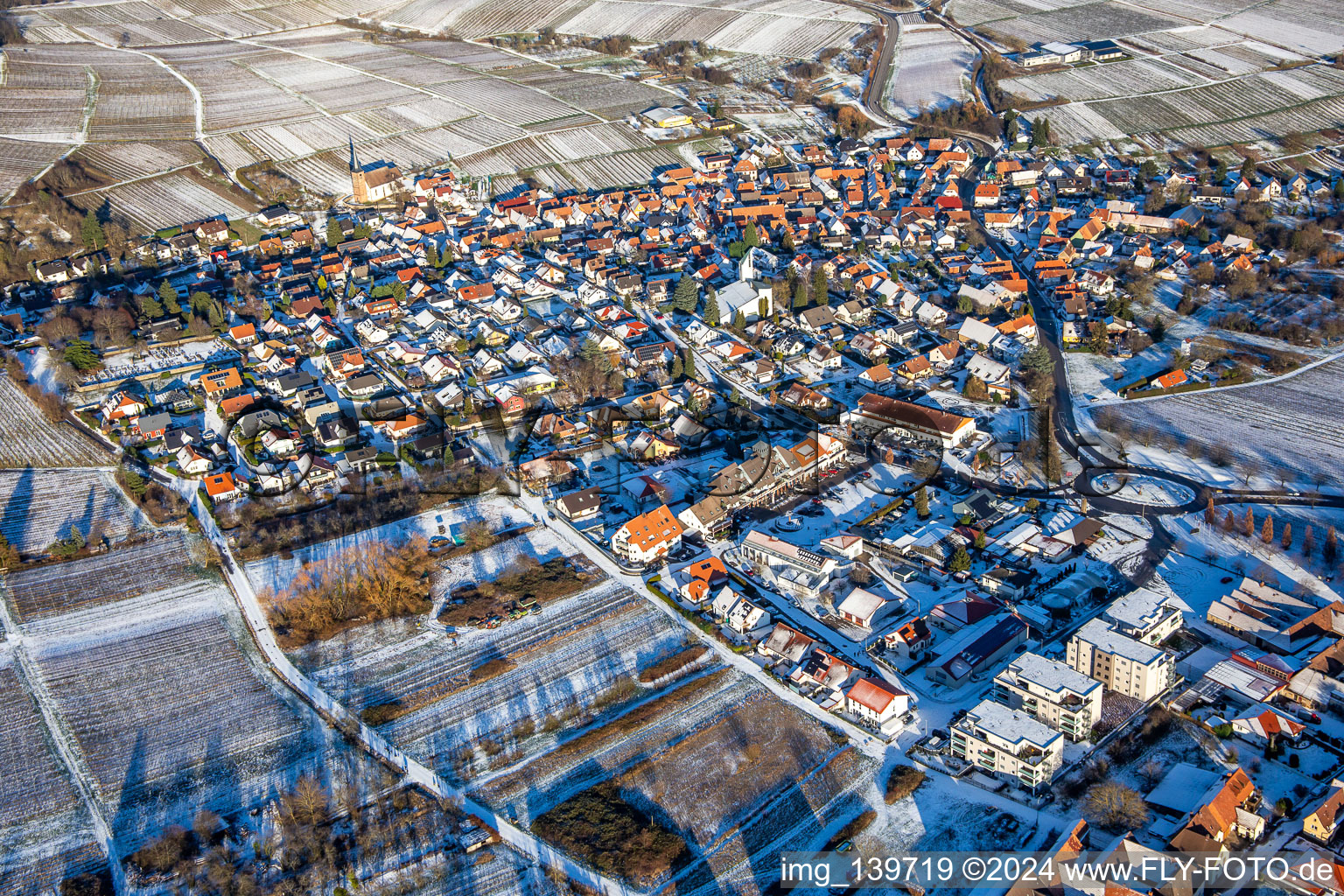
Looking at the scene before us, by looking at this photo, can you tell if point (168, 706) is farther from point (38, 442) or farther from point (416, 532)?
point (38, 442)

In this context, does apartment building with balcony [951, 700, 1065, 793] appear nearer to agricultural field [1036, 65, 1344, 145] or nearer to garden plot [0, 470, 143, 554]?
garden plot [0, 470, 143, 554]

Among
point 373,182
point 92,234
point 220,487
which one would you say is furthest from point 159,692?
point 373,182

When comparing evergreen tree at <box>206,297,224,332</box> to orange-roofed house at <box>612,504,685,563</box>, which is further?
evergreen tree at <box>206,297,224,332</box>

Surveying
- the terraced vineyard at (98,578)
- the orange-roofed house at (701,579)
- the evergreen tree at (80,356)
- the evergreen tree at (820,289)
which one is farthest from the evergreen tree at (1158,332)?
the evergreen tree at (80,356)

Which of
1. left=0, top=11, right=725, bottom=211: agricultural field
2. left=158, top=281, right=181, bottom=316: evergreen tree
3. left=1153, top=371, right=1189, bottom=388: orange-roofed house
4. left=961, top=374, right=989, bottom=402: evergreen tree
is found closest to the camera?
left=961, top=374, right=989, bottom=402: evergreen tree

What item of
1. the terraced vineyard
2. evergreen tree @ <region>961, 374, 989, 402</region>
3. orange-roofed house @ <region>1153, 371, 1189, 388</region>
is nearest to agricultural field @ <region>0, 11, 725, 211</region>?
the terraced vineyard

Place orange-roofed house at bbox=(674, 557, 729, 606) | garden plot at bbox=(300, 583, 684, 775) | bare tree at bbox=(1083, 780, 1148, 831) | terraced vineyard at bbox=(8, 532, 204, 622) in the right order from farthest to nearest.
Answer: terraced vineyard at bbox=(8, 532, 204, 622)
orange-roofed house at bbox=(674, 557, 729, 606)
garden plot at bbox=(300, 583, 684, 775)
bare tree at bbox=(1083, 780, 1148, 831)

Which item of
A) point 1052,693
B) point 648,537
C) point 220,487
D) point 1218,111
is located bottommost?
point 220,487
